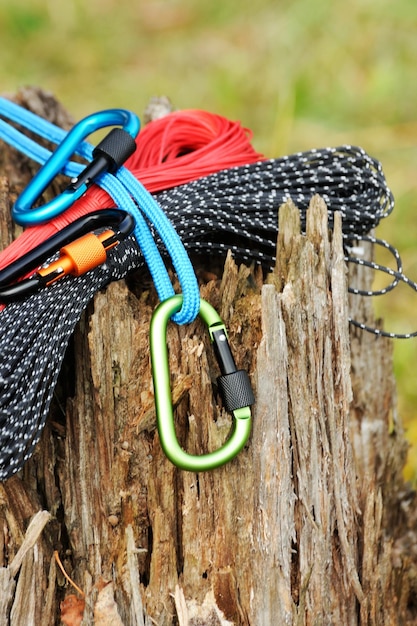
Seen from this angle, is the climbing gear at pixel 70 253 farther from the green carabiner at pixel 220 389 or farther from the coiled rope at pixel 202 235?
the green carabiner at pixel 220 389

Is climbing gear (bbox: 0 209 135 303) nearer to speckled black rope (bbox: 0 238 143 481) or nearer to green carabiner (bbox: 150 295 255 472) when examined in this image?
speckled black rope (bbox: 0 238 143 481)

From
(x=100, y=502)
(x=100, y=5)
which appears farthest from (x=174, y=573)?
(x=100, y=5)

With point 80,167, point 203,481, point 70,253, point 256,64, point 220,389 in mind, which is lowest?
point 203,481

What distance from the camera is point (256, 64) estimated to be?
4.36 m

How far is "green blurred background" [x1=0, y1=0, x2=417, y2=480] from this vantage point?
3914 mm

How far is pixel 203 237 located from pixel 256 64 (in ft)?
9.56

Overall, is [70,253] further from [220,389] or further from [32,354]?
[220,389]

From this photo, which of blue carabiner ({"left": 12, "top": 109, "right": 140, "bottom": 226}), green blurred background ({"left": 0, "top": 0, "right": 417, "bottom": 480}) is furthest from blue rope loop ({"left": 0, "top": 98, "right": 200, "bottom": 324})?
green blurred background ({"left": 0, "top": 0, "right": 417, "bottom": 480})

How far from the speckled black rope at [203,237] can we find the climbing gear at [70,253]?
0.04 m

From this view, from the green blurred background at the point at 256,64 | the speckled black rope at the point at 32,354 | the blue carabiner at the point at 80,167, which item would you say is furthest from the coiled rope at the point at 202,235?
the green blurred background at the point at 256,64

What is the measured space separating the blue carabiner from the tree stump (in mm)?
249

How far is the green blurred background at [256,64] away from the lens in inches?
154

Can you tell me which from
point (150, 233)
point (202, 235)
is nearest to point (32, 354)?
point (150, 233)

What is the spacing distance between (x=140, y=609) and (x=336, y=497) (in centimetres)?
47
